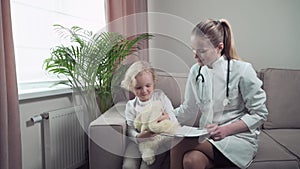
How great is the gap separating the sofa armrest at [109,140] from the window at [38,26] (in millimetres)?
581

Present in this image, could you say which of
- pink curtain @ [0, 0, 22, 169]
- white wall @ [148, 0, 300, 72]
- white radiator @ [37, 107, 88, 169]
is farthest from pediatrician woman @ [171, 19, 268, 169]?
white wall @ [148, 0, 300, 72]

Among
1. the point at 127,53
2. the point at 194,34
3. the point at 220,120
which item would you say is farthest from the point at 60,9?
the point at 220,120

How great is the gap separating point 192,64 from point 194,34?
12 centimetres

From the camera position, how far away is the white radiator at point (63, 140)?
188 cm

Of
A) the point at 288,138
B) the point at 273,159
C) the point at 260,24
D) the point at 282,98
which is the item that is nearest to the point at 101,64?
the point at 273,159

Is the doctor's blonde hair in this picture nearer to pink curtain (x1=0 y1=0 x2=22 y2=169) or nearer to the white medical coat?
the white medical coat

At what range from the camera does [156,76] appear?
1.39 metres

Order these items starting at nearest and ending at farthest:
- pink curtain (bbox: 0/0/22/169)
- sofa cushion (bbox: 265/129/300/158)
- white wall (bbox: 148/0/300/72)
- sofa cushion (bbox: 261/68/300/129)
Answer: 1. pink curtain (bbox: 0/0/22/169)
2. sofa cushion (bbox: 265/129/300/158)
3. sofa cushion (bbox: 261/68/300/129)
4. white wall (bbox: 148/0/300/72)

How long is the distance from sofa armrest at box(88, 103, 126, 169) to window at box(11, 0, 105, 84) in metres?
0.58

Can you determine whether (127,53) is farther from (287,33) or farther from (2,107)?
(287,33)

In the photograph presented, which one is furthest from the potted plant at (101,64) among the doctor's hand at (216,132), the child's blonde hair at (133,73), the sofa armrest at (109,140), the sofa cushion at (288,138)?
the sofa cushion at (288,138)

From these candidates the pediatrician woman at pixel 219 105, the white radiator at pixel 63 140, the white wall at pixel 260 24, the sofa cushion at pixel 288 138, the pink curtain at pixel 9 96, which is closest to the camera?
the pink curtain at pixel 9 96

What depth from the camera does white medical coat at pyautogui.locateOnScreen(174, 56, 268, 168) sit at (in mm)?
1443

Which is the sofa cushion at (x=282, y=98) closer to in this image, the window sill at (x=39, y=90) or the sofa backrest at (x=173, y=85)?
the sofa backrest at (x=173, y=85)
